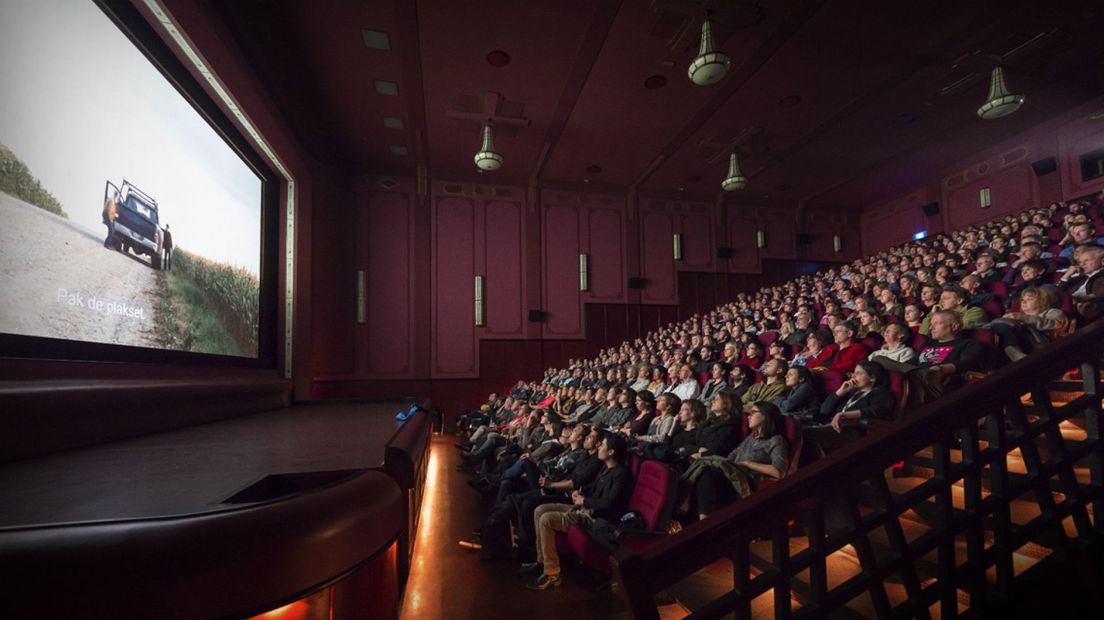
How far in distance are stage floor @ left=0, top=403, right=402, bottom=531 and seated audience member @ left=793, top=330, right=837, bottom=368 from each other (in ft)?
10.8

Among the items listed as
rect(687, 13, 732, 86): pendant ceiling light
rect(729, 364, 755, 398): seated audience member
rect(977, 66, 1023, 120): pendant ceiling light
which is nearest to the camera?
rect(729, 364, 755, 398): seated audience member

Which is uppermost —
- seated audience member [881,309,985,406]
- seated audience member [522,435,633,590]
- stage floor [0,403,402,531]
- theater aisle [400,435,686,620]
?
seated audience member [881,309,985,406]

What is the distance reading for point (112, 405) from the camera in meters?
2.32

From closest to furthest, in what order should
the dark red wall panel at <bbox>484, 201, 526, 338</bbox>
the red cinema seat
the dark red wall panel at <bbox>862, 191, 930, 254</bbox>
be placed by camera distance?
1. the red cinema seat
2. the dark red wall panel at <bbox>484, 201, 526, 338</bbox>
3. the dark red wall panel at <bbox>862, 191, 930, 254</bbox>

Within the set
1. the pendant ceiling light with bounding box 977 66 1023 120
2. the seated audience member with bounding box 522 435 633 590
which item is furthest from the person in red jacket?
the pendant ceiling light with bounding box 977 66 1023 120

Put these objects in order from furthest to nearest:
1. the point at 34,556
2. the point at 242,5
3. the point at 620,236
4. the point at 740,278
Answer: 1. the point at 740,278
2. the point at 620,236
3. the point at 242,5
4. the point at 34,556

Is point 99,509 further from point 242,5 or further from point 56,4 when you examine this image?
point 242,5

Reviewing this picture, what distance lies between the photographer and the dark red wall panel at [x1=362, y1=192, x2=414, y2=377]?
7523 millimetres

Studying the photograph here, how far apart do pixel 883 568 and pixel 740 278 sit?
29.3ft

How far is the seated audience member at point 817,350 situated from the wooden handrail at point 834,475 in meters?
2.58

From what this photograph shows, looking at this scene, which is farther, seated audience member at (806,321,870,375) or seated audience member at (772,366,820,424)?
seated audience member at (806,321,870,375)

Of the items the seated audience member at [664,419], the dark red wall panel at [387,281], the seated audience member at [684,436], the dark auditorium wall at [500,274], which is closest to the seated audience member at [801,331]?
the seated audience member at [664,419]

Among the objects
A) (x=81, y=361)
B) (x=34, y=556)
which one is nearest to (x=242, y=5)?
(x=81, y=361)

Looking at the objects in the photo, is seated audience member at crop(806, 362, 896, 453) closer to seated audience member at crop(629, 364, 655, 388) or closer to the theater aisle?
the theater aisle
